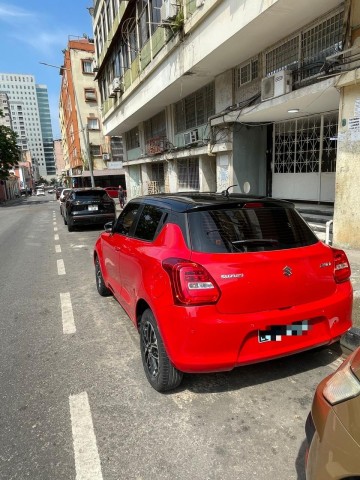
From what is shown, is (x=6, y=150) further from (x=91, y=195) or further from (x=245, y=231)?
(x=245, y=231)

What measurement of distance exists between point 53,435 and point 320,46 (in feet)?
29.2

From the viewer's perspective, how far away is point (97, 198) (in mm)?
13203

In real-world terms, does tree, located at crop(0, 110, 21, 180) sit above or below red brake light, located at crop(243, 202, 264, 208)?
above

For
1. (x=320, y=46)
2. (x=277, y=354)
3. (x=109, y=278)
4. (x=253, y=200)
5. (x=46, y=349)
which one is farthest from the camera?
(x=320, y=46)

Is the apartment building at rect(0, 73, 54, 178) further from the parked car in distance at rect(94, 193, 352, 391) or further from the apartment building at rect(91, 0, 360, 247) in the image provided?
the parked car in distance at rect(94, 193, 352, 391)

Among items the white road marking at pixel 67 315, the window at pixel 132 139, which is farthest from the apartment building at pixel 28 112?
the white road marking at pixel 67 315

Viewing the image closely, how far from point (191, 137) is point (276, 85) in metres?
5.56

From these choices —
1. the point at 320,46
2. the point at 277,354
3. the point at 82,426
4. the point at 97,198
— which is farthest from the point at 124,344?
the point at 97,198

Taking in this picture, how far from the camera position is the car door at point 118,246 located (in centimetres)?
399

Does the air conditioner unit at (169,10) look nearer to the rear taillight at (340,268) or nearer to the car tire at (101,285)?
the car tire at (101,285)

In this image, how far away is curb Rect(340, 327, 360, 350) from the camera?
3.40 metres

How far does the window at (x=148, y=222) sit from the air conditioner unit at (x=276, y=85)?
20.3 feet

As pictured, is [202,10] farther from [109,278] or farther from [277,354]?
[277,354]

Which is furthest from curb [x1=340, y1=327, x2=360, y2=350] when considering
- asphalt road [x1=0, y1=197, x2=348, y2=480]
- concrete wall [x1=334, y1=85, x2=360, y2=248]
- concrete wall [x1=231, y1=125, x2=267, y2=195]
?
concrete wall [x1=231, y1=125, x2=267, y2=195]
